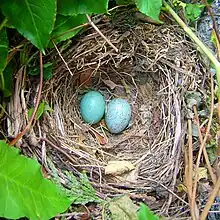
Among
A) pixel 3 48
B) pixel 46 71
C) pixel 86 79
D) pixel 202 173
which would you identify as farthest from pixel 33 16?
pixel 202 173

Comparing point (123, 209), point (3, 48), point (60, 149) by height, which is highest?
point (3, 48)

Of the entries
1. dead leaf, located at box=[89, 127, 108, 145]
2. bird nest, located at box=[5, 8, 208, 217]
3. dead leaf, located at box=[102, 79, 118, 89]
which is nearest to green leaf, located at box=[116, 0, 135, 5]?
bird nest, located at box=[5, 8, 208, 217]

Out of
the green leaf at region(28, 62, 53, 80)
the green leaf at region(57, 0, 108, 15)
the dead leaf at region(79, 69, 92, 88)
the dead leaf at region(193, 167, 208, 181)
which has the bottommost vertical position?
the dead leaf at region(193, 167, 208, 181)

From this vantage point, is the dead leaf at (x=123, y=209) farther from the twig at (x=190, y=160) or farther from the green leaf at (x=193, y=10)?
the green leaf at (x=193, y=10)

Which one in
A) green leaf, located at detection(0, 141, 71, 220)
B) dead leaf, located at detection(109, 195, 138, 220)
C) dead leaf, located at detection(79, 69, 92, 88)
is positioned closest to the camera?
green leaf, located at detection(0, 141, 71, 220)

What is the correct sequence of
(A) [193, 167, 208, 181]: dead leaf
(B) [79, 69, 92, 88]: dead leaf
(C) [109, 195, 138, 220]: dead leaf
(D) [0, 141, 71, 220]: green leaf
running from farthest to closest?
(B) [79, 69, 92, 88]: dead leaf < (A) [193, 167, 208, 181]: dead leaf < (C) [109, 195, 138, 220]: dead leaf < (D) [0, 141, 71, 220]: green leaf

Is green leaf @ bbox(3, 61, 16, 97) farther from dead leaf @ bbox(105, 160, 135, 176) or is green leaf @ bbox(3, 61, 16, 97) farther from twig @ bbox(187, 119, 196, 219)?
twig @ bbox(187, 119, 196, 219)

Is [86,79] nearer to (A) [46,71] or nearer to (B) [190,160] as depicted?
(A) [46,71]

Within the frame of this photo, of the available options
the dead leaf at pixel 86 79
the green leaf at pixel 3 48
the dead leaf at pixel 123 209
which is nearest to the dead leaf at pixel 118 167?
the dead leaf at pixel 123 209
